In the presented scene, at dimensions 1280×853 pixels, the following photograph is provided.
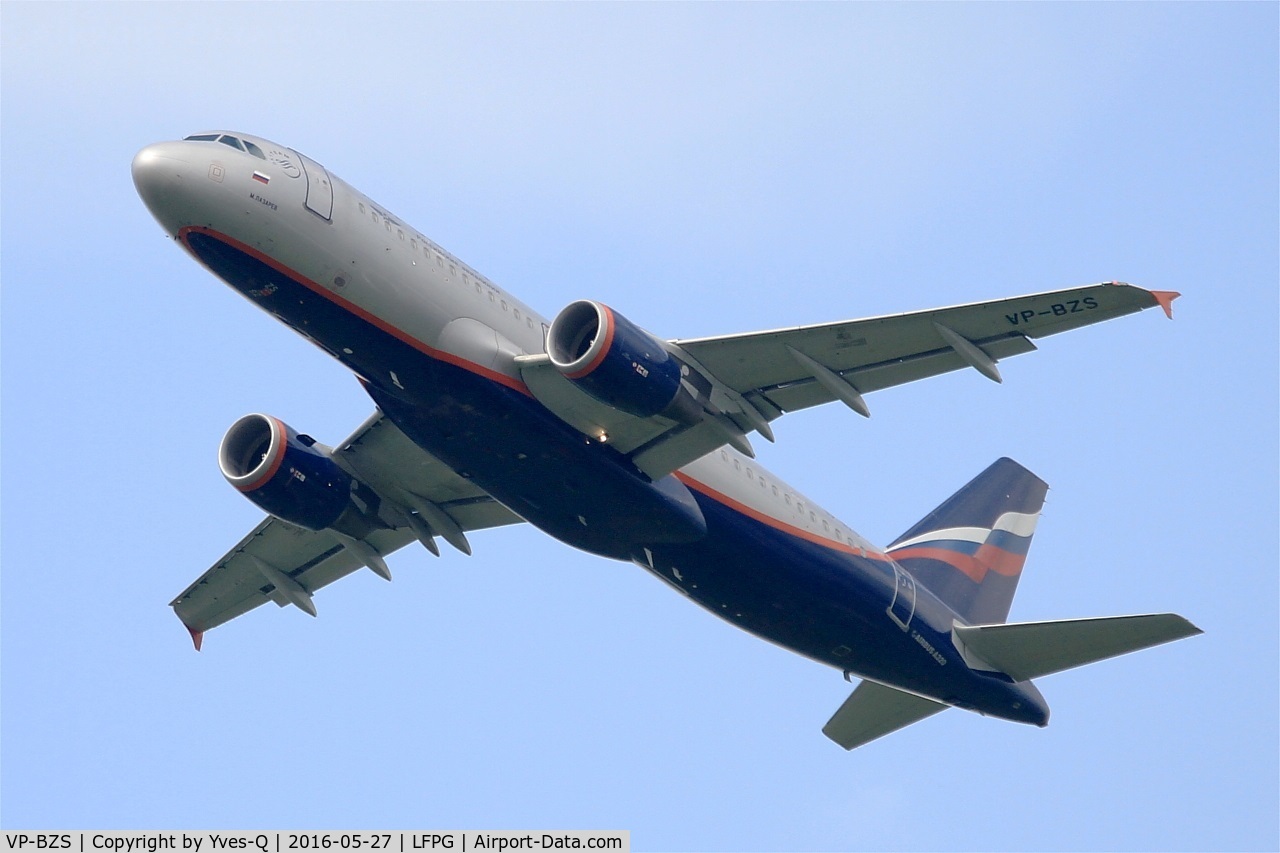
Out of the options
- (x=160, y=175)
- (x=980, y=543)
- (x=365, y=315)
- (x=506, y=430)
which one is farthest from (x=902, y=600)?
(x=160, y=175)

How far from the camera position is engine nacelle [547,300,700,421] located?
3034 cm

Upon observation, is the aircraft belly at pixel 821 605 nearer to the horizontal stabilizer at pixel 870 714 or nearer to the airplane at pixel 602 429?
the airplane at pixel 602 429

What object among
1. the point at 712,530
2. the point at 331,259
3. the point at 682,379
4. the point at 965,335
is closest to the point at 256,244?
the point at 331,259

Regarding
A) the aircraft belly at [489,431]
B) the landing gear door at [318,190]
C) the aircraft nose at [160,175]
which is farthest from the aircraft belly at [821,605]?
the aircraft nose at [160,175]

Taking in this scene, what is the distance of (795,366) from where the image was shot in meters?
32.1

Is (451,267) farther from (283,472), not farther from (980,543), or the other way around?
(980,543)

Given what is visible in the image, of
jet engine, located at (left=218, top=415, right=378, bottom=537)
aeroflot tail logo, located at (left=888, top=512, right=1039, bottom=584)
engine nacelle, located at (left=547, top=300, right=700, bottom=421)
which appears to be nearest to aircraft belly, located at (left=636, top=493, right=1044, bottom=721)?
aeroflot tail logo, located at (left=888, top=512, right=1039, bottom=584)

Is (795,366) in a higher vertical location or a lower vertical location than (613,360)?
higher

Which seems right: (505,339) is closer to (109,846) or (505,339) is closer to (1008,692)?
(109,846)

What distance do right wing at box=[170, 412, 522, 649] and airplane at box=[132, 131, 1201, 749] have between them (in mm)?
79

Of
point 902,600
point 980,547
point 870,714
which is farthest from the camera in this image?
point 980,547

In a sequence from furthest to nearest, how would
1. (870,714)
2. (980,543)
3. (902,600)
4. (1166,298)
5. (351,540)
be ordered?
(980,543) < (870,714) < (351,540) < (902,600) < (1166,298)

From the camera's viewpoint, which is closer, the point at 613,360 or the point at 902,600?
the point at 613,360
